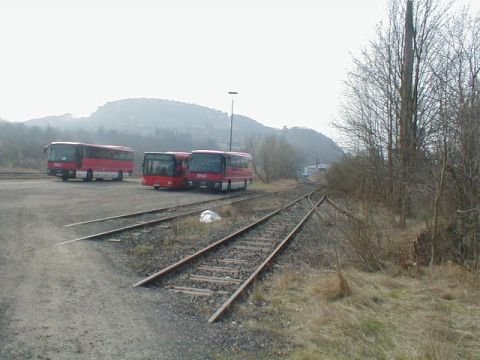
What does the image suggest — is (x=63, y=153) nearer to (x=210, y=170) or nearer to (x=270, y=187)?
(x=210, y=170)

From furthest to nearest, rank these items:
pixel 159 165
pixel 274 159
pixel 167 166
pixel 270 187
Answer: pixel 274 159 < pixel 270 187 < pixel 159 165 < pixel 167 166

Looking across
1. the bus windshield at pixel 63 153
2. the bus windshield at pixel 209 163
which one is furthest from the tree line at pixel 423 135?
the bus windshield at pixel 63 153

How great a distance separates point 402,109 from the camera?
47.8 ft

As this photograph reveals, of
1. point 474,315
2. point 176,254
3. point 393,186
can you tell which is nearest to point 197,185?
point 393,186

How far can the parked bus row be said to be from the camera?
107 feet

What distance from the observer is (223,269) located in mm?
9266

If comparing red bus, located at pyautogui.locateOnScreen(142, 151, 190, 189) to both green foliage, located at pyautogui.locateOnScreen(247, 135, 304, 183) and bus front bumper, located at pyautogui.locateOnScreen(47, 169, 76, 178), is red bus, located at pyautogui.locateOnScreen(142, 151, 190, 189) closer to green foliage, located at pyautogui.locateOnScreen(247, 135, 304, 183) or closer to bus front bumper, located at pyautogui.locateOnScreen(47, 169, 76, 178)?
bus front bumper, located at pyautogui.locateOnScreen(47, 169, 76, 178)

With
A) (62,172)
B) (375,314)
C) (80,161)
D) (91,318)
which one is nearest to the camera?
(91,318)

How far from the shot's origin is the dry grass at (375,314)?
5012 mm

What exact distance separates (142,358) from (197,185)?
1110 inches

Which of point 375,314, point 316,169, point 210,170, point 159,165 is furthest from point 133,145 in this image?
point 375,314

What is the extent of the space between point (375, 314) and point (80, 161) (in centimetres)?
3346

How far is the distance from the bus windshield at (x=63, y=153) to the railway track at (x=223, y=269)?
82.1 ft

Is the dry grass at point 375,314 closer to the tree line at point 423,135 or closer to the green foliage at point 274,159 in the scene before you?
the tree line at point 423,135
